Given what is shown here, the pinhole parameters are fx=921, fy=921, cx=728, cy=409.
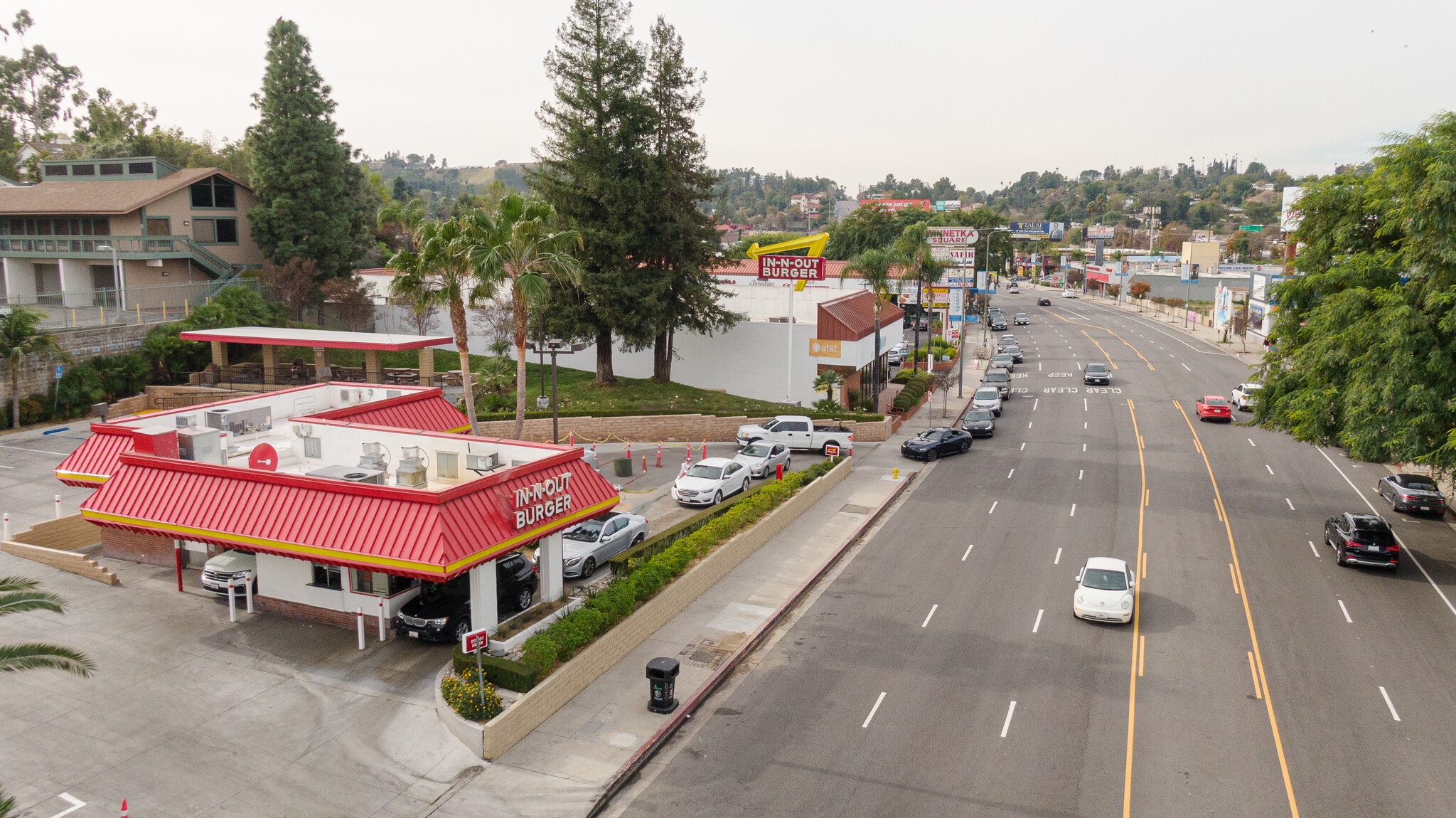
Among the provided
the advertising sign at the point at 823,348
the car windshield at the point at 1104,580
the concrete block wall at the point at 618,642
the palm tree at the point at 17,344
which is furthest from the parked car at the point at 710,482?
the palm tree at the point at 17,344

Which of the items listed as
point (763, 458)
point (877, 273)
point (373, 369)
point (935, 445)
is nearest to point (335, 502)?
point (763, 458)

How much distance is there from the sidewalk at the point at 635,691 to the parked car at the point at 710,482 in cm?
313

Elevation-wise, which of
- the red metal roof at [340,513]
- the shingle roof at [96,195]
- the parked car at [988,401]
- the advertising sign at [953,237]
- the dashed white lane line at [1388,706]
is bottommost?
the dashed white lane line at [1388,706]

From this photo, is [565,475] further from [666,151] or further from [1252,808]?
[666,151]

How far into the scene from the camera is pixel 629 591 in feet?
73.7

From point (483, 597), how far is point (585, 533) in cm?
632

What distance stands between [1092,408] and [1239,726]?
4175 centimetres

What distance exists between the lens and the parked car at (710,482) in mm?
34219

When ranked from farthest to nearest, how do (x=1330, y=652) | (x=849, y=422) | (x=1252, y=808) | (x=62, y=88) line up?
(x=62, y=88), (x=849, y=422), (x=1330, y=652), (x=1252, y=808)

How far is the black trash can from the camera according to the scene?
18.7 meters

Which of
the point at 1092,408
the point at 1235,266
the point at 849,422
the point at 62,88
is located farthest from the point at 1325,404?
the point at 1235,266

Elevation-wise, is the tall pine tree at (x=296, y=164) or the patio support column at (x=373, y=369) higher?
the tall pine tree at (x=296, y=164)

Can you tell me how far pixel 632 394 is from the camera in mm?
51469

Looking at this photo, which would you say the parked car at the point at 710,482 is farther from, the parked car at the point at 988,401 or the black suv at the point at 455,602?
the parked car at the point at 988,401
